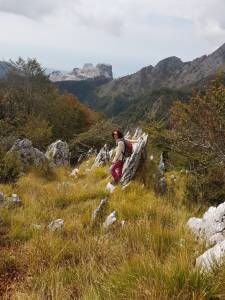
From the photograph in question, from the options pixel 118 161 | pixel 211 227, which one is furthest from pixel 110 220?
pixel 118 161

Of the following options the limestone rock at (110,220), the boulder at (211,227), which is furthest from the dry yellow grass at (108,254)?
the boulder at (211,227)

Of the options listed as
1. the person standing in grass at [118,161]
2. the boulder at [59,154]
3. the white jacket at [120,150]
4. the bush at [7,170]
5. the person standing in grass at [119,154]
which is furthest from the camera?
the boulder at [59,154]

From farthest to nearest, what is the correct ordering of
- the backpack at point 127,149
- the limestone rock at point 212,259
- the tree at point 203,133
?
1. the tree at point 203,133
2. the backpack at point 127,149
3. the limestone rock at point 212,259

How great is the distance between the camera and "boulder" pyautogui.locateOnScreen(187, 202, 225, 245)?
21.0ft

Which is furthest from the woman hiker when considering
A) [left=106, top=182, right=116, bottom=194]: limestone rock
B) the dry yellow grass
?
the dry yellow grass

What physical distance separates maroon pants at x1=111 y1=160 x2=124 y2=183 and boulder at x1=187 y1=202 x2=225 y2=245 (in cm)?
682

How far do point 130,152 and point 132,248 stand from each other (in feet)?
30.6

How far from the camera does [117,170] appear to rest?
14875mm

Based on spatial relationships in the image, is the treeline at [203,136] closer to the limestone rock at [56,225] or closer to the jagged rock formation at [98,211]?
the jagged rock formation at [98,211]

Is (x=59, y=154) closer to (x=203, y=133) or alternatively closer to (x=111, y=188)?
(x=203, y=133)

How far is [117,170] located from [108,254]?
8823 millimetres

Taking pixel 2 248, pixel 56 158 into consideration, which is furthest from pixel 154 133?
pixel 2 248

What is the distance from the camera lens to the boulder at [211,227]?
6414 millimetres

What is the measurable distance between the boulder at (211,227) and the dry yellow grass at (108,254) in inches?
8.2
